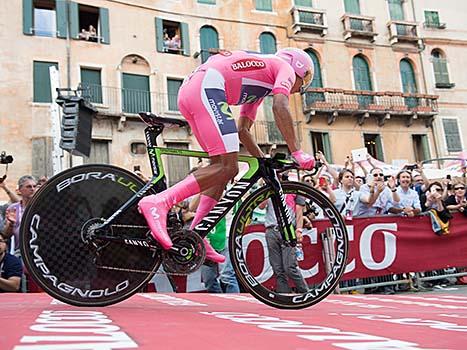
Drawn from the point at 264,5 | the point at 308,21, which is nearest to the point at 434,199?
the point at 308,21

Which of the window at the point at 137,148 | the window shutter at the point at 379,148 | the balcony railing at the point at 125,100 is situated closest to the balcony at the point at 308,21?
the window shutter at the point at 379,148

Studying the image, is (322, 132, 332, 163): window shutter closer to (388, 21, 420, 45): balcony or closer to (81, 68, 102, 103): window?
(388, 21, 420, 45): balcony

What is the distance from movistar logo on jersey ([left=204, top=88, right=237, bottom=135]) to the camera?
326 centimetres

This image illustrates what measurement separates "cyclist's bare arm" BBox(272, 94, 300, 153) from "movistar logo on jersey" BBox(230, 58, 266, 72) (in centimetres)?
27

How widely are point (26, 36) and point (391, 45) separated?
61.2 feet

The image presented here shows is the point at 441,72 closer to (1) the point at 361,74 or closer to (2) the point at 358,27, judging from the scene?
(1) the point at 361,74

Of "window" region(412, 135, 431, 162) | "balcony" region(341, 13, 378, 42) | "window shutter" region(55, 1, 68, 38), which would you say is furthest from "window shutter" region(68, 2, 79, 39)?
"window" region(412, 135, 431, 162)

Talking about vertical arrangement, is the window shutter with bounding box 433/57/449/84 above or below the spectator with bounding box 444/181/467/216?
above

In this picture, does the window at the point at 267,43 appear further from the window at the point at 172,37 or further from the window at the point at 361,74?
the window at the point at 361,74

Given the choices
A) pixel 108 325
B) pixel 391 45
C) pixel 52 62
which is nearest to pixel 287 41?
pixel 391 45

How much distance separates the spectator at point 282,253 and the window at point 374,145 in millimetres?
22859

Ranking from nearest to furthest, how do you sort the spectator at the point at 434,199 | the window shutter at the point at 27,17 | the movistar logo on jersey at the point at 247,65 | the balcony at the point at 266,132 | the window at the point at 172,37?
the movistar logo on jersey at the point at 247,65 < the spectator at the point at 434,199 < the window shutter at the point at 27,17 < the window at the point at 172,37 < the balcony at the point at 266,132

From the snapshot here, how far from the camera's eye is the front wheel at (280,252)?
3.42 metres

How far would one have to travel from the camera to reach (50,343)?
1.65 m
